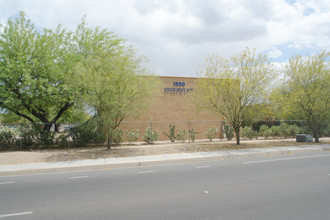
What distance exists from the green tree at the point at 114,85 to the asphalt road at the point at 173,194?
468cm

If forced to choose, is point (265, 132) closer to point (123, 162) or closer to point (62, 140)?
point (123, 162)

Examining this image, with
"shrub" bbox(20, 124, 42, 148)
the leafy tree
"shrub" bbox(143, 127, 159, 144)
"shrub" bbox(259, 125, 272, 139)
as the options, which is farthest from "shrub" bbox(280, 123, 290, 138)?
"shrub" bbox(20, 124, 42, 148)

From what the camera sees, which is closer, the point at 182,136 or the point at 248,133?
the point at 182,136

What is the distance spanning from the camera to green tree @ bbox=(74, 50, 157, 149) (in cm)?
1257

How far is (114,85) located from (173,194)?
8355mm

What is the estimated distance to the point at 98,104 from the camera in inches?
502

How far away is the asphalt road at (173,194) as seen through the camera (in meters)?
4.73

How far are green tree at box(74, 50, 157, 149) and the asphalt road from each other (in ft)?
15.3

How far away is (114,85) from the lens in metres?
13.0

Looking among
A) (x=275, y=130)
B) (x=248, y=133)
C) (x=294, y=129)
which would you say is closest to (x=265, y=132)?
(x=275, y=130)

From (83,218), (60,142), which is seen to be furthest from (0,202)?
(60,142)

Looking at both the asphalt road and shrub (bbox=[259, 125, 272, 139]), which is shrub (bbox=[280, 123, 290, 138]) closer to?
shrub (bbox=[259, 125, 272, 139])

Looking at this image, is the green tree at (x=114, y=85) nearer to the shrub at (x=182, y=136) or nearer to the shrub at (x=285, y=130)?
the shrub at (x=182, y=136)

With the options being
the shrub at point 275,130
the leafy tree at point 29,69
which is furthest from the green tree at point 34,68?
the shrub at point 275,130
